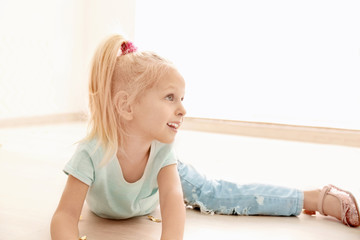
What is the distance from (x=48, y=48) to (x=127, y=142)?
2.69m

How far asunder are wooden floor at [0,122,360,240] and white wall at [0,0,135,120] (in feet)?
0.96

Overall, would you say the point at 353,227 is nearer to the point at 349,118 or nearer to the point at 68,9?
the point at 349,118

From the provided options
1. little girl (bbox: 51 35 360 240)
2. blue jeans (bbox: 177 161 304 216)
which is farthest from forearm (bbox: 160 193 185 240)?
blue jeans (bbox: 177 161 304 216)

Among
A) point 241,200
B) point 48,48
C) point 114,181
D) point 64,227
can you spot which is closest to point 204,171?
point 241,200

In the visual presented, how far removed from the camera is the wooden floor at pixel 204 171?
3.46 feet

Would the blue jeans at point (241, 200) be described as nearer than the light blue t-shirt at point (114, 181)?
No

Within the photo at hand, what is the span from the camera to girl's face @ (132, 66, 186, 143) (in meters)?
0.92

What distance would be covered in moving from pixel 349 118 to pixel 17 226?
2769 millimetres

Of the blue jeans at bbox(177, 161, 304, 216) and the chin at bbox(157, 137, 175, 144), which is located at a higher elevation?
the chin at bbox(157, 137, 175, 144)

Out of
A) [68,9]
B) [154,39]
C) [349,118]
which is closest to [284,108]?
[349,118]

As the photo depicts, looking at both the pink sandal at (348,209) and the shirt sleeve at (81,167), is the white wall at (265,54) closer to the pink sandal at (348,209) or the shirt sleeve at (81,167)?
the pink sandal at (348,209)

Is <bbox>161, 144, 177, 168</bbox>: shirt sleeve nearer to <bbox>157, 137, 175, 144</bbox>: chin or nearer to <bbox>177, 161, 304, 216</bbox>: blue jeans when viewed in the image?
<bbox>157, 137, 175, 144</bbox>: chin

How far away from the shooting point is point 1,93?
294 cm

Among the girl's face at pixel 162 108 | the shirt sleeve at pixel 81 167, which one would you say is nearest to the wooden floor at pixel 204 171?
the shirt sleeve at pixel 81 167
